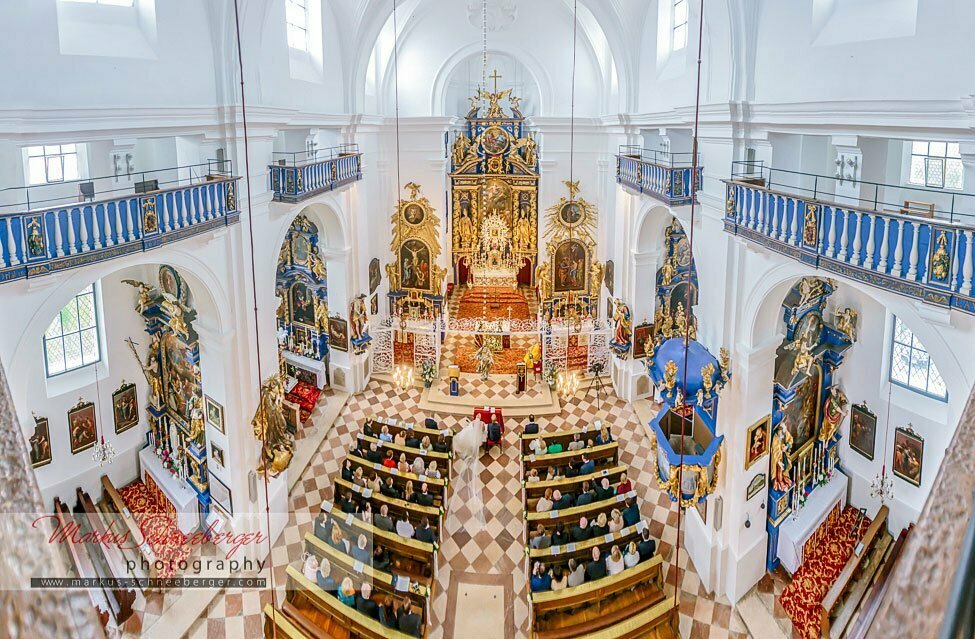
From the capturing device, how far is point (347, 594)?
35.3ft

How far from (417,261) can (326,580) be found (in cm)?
1357

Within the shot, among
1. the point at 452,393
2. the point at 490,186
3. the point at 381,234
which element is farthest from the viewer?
the point at 490,186

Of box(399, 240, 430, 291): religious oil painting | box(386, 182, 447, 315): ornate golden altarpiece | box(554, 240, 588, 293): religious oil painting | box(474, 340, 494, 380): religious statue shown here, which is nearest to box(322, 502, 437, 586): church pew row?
box(474, 340, 494, 380): religious statue

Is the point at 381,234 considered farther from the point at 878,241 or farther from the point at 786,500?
the point at 878,241

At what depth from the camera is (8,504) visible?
2.72 feet

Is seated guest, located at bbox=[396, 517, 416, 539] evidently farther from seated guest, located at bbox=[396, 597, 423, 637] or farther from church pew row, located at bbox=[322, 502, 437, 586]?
seated guest, located at bbox=[396, 597, 423, 637]

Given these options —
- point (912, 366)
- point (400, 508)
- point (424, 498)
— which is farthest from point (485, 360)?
point (912, 366)

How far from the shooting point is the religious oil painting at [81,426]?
1274cm

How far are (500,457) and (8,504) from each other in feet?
51.5

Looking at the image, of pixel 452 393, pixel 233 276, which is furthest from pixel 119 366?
pixel 452 393

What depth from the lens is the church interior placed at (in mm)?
8227

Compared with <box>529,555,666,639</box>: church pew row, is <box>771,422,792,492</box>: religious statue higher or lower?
higher

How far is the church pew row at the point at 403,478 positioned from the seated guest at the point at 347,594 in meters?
2.93

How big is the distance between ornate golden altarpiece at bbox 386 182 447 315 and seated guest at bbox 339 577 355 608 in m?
12.6
